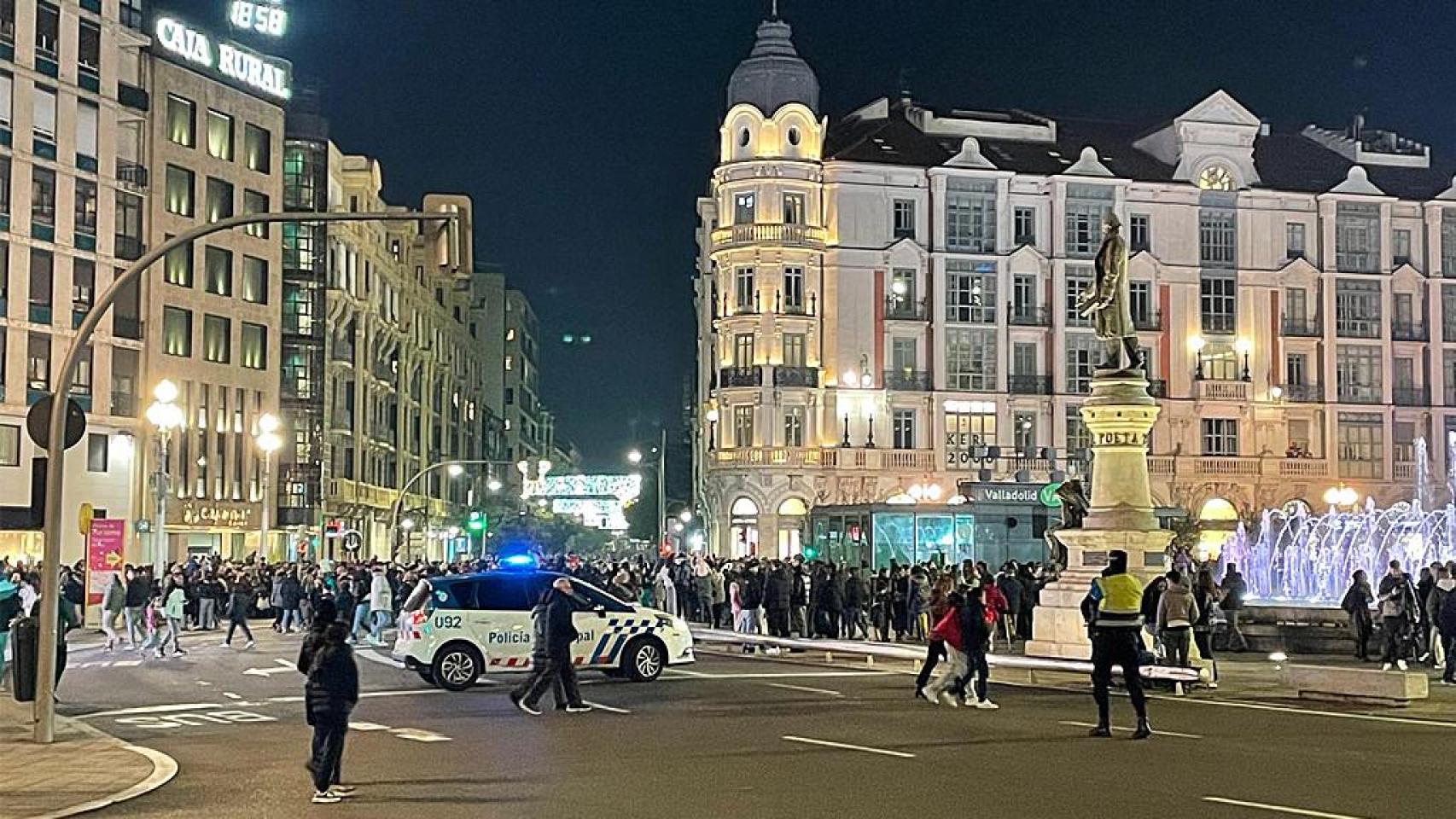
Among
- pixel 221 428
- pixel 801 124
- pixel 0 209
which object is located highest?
pixel 801 124

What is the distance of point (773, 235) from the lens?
7081cm

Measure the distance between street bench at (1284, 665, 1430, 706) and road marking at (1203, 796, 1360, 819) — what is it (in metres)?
8.83

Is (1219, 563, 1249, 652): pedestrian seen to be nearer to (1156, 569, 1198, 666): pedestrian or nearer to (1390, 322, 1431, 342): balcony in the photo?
(1156, 569, 1198, 666): pedestrian

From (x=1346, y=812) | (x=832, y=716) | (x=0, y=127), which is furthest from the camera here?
(x=0, y=127)

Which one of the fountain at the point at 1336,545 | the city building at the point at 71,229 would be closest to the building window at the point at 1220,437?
the fountain at the point at 1336,545

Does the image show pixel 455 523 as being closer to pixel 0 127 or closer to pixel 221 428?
pixel 221 428

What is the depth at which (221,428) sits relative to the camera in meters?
66.3

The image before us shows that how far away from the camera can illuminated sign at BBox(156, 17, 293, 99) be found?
6319 centimetres

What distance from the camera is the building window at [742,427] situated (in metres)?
71.0

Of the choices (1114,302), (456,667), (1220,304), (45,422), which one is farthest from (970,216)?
(45,422)

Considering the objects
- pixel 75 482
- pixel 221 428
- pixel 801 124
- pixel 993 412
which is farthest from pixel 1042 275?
pixel 75 482

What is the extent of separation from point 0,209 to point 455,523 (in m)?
57.1

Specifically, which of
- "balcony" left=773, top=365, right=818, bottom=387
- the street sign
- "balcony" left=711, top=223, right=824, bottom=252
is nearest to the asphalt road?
the street sign

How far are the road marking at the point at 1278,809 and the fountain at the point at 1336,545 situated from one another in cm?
2531
